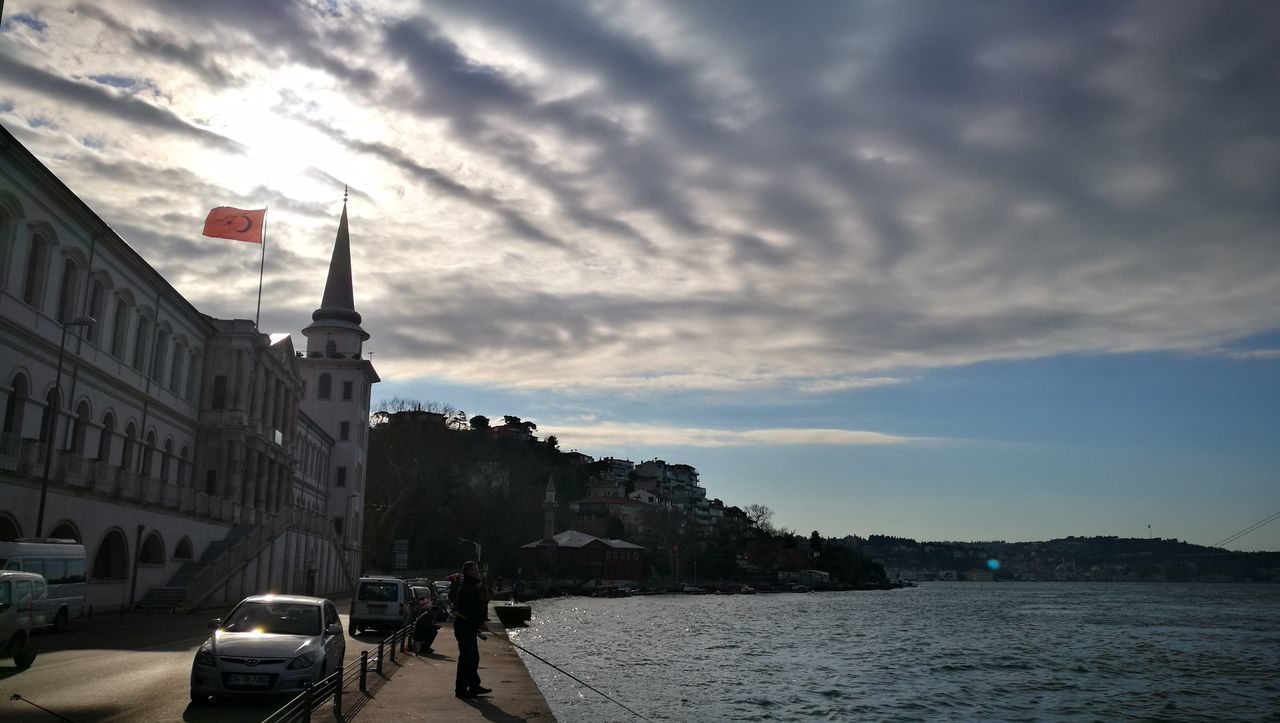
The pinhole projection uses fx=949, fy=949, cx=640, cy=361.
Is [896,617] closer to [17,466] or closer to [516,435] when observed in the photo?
[17,466]

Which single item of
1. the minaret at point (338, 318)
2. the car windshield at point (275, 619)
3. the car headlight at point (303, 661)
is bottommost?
the car headlight at point (303, 661)

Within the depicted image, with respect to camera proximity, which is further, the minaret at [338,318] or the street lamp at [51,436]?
the minaret at [338,318]

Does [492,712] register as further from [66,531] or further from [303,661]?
[66,531]

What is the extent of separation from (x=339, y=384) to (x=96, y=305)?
5106cm

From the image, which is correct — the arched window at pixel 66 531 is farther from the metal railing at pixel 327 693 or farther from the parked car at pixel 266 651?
the parked car at pixel 266 651

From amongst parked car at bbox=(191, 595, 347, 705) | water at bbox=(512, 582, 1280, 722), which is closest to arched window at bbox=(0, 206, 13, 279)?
parked car at bbox=(191, 595, 347, 705)

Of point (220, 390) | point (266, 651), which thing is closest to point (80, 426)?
point (220, 390)

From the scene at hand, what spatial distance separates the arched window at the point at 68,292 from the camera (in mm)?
35781

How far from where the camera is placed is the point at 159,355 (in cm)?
4588

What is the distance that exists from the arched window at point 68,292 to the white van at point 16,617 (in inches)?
810

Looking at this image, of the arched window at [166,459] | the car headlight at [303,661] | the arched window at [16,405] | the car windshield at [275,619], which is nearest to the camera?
the car headlight at [303,661]

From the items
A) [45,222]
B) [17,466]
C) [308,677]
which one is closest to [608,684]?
[308,677]

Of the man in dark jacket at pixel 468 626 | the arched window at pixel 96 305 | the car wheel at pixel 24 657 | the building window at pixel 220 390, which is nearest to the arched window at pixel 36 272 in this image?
the arched window at pixel 96 305

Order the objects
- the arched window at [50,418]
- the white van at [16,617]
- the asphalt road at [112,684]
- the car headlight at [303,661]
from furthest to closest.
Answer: the arched window at [50,418], the white van at [16,617], the car headlight at [303,661], the asphalt road at [112,684]
